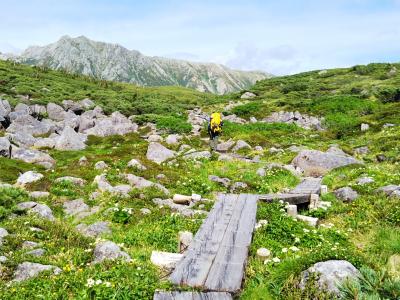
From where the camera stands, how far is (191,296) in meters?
7.80

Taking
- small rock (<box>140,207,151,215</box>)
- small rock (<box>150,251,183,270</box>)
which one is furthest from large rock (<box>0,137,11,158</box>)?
small rock (<box>150,251,183,270</box>)

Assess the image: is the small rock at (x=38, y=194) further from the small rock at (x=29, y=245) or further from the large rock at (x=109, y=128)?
the large rock at (x=109, y=128)

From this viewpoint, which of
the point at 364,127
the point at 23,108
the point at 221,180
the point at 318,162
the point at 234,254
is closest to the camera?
the point at 234,254

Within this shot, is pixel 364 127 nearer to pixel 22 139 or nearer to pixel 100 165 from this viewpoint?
pixel 100 165

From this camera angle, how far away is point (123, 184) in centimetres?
2034

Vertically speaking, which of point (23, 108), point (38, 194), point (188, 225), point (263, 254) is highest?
point (263, 254)

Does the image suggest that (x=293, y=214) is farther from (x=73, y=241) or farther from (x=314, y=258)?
(x=73, y=241)

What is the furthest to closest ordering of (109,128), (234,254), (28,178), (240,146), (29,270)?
(109,128) < (240,146) < (28,178) < (234,254) < (29,270)

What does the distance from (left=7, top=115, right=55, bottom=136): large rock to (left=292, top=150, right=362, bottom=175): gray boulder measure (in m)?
26.2

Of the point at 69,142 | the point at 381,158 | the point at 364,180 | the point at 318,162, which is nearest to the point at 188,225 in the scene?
the point at 364,180

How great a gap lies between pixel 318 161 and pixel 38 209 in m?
16.1

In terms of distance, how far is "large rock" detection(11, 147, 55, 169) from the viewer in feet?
90.1

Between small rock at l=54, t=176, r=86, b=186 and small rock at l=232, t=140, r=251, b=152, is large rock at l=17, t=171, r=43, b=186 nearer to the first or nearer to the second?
small rock at l=54, t=176, r=86, b=186

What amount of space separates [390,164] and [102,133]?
88.8 ft
